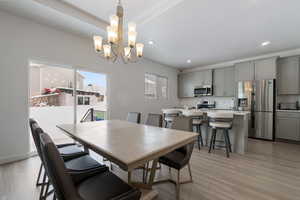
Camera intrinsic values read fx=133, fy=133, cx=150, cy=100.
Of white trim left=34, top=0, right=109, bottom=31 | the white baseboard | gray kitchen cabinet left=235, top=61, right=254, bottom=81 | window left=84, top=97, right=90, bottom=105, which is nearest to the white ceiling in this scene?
white trim left=34, top=0, right=109, bottom=31

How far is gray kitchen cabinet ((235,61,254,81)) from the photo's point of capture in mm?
4309

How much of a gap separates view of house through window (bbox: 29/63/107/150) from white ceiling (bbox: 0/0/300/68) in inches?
40.7

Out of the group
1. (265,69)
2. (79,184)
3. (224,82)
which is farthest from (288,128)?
(79,184)

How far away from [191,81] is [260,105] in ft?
8.40

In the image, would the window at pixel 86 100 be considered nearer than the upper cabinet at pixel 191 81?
Yes

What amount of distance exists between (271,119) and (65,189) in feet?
16.6

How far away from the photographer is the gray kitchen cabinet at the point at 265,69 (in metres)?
3.92

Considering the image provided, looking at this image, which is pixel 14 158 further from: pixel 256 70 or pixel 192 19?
pixel 256 70

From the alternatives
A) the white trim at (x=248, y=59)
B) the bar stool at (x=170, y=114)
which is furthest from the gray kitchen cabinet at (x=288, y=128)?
the bar stool at (x=170, y=114)

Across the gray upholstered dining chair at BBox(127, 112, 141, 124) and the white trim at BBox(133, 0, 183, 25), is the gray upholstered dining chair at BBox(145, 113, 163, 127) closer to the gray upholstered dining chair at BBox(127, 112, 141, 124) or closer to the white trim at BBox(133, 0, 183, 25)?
the gray upholstered dining chair at BBox(127, 112, 141, 124)

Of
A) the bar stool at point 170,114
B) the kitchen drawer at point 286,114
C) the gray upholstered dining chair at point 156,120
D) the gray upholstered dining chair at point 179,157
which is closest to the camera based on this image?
the gray upholstered dining chair at point 179,157

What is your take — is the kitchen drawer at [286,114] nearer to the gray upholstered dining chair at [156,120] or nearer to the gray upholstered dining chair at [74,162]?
the gray upholstered dining chair at [156,120]

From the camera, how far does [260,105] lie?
403 cm

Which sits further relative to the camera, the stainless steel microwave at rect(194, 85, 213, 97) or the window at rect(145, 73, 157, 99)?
the stainless steel microwave at rect(194, 85, 213, 97)
